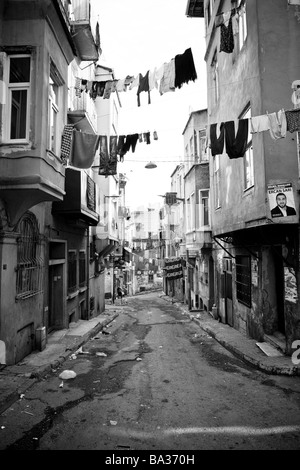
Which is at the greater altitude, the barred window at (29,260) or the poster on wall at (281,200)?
the poster on wall at (281,200)

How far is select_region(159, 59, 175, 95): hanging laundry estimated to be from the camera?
827 centimetres

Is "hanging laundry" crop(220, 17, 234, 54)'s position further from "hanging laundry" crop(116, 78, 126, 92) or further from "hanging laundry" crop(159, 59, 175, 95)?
"hanging laundry" crop(116, 78, 126, 92)

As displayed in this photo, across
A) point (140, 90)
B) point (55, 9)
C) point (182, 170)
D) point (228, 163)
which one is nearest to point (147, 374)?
point (140, 90)

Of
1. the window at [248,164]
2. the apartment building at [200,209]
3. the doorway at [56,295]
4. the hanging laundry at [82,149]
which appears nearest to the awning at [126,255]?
the apartment building at [200,209]

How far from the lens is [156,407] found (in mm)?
5504

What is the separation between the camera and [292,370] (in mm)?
7289

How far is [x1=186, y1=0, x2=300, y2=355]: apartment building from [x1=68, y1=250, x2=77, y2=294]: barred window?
6547 millimetres

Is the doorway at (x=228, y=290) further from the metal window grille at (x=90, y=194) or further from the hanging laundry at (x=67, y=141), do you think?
the hanging laundry at (x=67, y=141)

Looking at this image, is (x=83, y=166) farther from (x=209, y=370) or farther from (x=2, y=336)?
(x=209, y=370)

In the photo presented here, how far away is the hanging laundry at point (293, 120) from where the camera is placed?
6945 mm

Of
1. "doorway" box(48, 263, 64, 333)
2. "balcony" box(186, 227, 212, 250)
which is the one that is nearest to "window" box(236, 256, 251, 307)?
"balcony" box(186, 227, 212, 250)

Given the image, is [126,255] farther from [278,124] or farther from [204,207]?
[278,124]

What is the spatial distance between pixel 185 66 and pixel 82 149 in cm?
362

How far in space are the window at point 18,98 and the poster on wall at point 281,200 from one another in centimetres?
592
